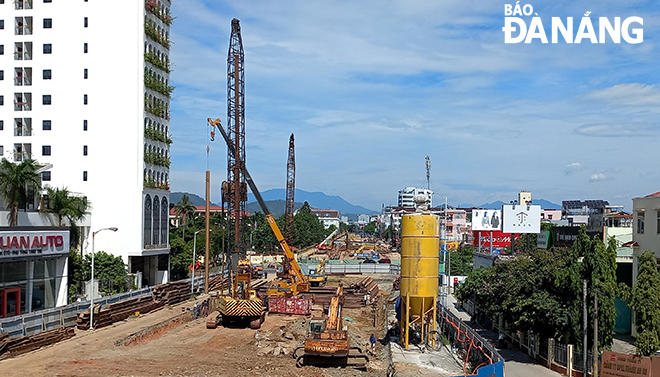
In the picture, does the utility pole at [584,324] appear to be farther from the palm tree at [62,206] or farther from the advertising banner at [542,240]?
the advertising banner at [542,240]

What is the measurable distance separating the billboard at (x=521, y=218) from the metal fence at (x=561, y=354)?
50705 mm

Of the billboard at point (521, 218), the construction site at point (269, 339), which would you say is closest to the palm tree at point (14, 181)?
the construction site at point (269, 339)

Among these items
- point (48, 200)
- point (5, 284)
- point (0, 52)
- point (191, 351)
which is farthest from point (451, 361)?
point (0, 52)

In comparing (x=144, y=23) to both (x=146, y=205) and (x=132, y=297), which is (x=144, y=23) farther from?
(x=132, y=297)

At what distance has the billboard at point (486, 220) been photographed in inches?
3769

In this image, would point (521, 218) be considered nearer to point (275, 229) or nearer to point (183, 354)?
point (275, 229)

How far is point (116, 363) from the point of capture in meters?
35.3

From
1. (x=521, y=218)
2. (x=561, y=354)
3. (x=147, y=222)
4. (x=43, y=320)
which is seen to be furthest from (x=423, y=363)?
(x=521, y=218)

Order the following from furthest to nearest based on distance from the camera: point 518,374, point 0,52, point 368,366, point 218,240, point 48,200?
1. point 218,240
2. point 0,52
3. point 48,200
4. point 368,366
5. point 518,374

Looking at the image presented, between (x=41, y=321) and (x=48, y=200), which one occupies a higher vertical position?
(x=48, y=200)

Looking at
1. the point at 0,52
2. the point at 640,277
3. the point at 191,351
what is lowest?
the point at 191,351

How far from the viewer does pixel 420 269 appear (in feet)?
121

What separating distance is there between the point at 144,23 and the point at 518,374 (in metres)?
56.5

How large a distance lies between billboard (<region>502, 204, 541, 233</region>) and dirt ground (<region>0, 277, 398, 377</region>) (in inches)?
1442
